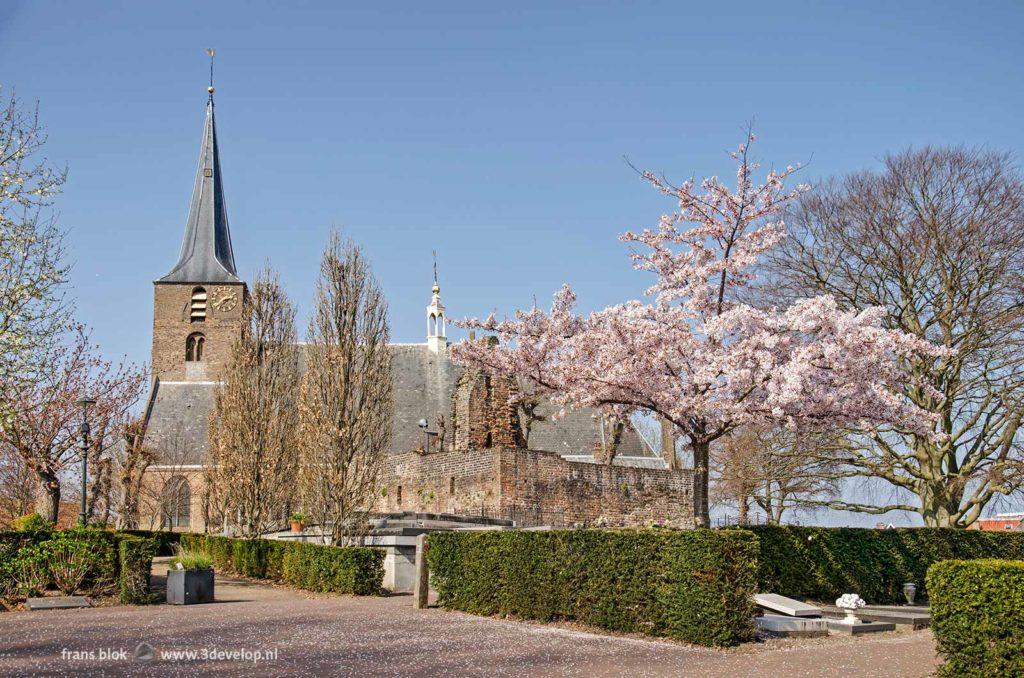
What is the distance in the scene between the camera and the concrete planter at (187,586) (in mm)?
16891

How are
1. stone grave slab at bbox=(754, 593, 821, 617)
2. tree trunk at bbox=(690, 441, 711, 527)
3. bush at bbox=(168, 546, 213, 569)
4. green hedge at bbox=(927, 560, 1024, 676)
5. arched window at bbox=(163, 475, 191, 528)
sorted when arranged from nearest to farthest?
green hedge at bbox=(927, 560, 1024, 676) → stone grave slab at bbox=(754, 593, 821, 617) → tree trunk at bbox=(690, 441, 711, 527) → bush at bbox=(168, 546, 213, 569) → arched window at bbox=(163, 475, 191, 528)

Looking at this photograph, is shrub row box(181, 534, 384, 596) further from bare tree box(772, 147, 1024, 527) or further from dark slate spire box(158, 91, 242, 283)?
dark slate spire box(158, 91, 242, 283)

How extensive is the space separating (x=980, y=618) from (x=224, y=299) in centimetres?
5004

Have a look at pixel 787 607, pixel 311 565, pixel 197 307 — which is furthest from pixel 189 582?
pixel 197 307

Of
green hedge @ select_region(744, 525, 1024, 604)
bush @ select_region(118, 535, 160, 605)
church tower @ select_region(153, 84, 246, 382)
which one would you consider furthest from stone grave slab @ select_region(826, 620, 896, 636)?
church tower @ select_region(153, 84, 246, 382)

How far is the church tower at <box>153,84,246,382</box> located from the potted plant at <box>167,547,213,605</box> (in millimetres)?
37526

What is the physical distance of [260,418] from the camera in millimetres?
29625

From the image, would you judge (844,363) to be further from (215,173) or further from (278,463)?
(215,173)

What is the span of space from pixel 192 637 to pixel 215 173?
4798cm

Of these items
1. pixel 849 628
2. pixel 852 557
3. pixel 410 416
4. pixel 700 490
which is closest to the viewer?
pixel 849 628

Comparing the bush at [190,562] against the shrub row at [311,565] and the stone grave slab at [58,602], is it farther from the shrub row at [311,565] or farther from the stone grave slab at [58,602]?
the shrub row at [311,565]

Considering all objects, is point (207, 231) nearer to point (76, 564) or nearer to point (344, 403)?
point (344, 403)

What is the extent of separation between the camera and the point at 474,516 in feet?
84.2

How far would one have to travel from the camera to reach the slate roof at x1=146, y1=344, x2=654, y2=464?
45500 millimetres
